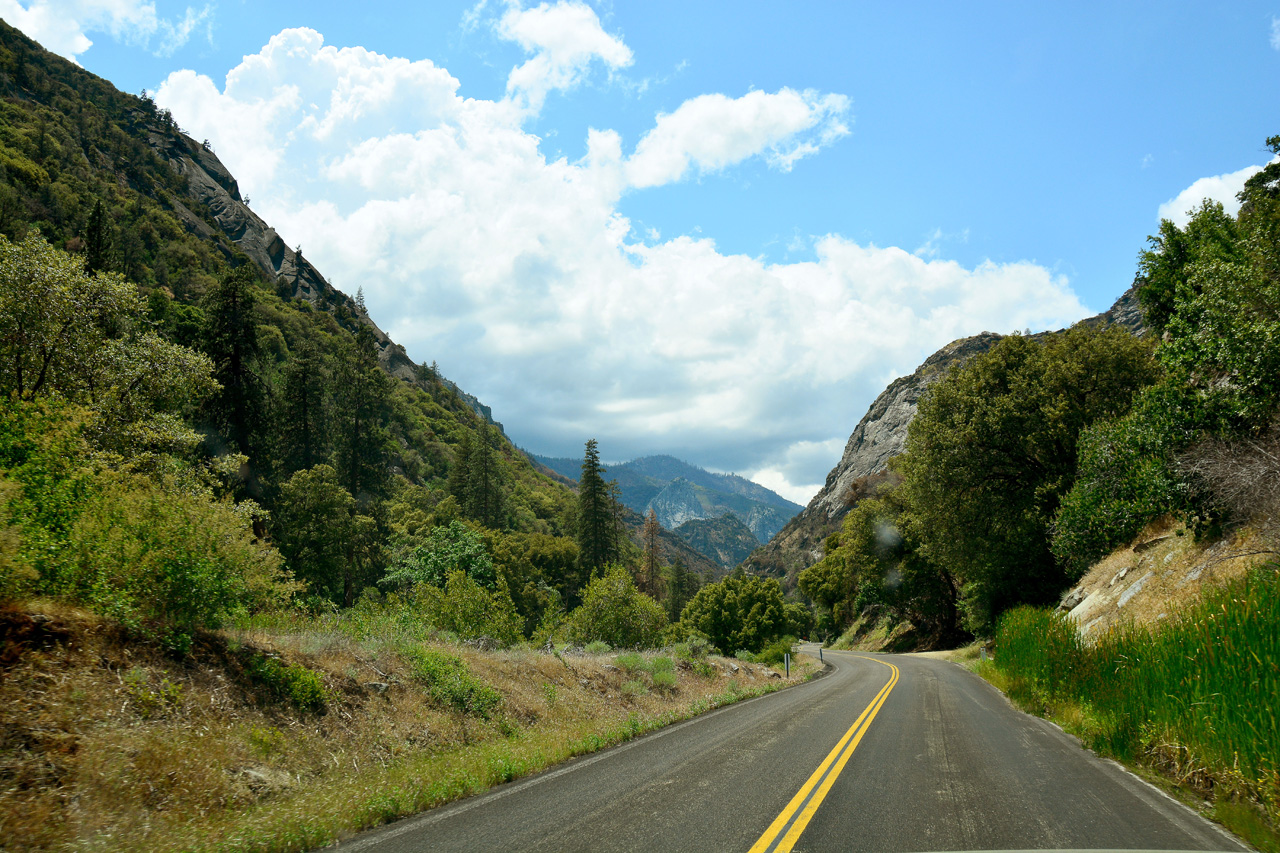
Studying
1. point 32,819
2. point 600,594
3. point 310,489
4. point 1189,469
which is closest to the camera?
point 32,819

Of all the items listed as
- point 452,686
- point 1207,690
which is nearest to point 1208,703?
point 1207,690

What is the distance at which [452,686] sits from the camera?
1169 centimetres

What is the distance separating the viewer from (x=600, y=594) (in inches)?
1238

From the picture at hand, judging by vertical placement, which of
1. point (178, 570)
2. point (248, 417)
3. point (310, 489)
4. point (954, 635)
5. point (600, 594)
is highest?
point (248, 417)

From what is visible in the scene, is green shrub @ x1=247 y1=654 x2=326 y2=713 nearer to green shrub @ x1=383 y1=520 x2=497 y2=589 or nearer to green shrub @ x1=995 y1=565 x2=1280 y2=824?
green shrub @ x1=995 y1=565 x2=1280 y2=824

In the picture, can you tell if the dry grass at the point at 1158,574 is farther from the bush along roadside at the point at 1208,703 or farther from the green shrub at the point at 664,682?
the green shrub at the point at 664,682

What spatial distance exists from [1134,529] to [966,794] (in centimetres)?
1710

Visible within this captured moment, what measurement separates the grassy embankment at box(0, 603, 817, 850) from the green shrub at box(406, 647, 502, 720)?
0.03m

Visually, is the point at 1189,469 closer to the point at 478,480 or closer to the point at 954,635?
the point at 954,635

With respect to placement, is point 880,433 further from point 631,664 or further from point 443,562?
point 631,664

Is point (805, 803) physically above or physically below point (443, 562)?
below

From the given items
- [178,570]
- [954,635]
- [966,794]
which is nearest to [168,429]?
[178,570]

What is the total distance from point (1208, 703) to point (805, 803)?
503cm

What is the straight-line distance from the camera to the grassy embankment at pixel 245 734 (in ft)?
18.2
